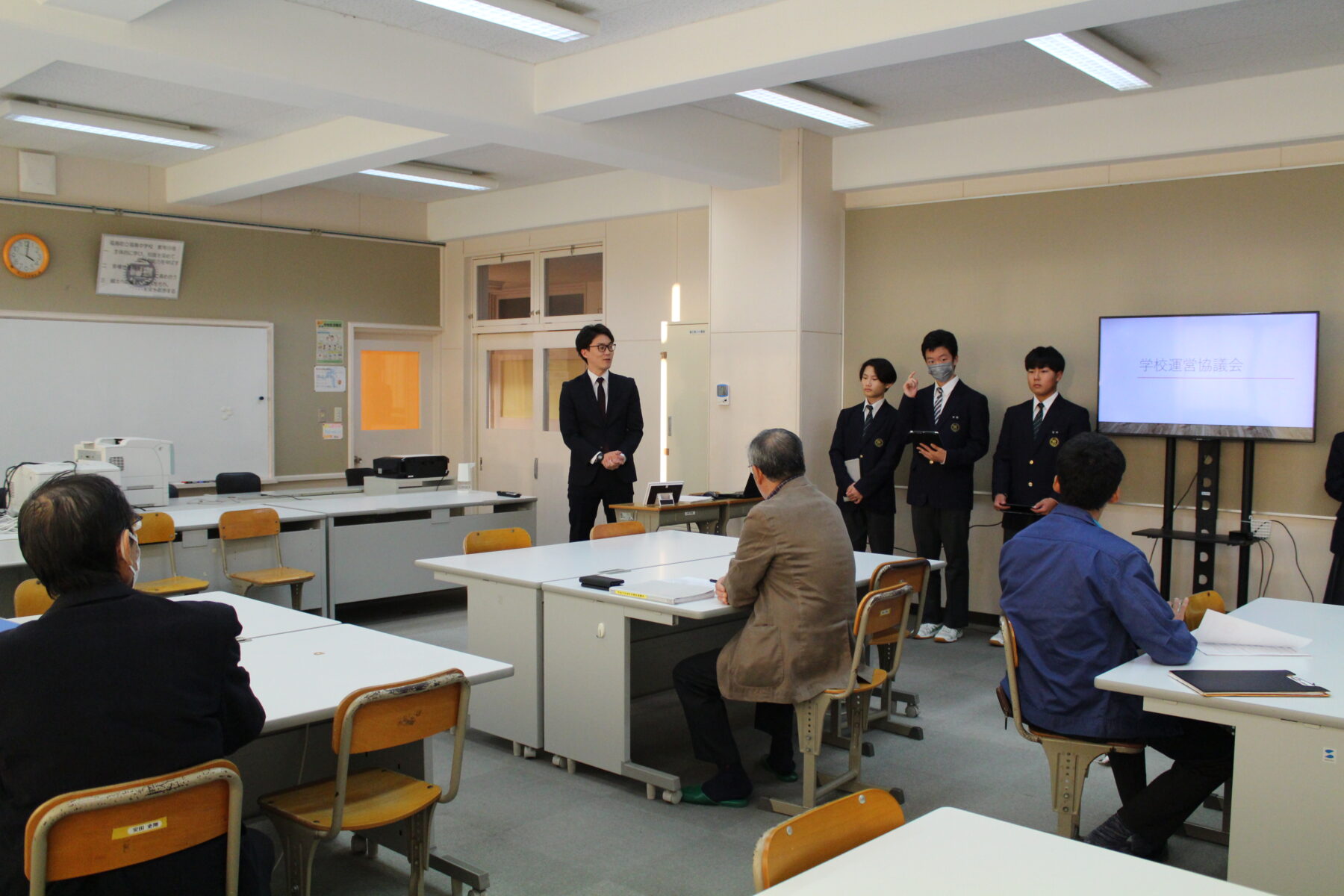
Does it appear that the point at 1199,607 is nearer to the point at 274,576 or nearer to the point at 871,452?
the point at 871,452

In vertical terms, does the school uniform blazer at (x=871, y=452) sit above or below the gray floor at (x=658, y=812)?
above

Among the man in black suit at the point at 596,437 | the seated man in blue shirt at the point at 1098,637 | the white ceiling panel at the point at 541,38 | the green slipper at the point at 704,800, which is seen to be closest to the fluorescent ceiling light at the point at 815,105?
the white ceiling panel at the point at 541,38

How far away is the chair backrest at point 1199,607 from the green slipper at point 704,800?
161cm

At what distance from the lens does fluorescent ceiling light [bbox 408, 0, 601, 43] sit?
441 cm

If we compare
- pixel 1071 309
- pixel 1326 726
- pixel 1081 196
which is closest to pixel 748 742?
pixel 1326 726

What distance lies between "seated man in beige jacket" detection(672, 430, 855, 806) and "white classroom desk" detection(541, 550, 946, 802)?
17 cm

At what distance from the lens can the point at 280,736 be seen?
299 cm

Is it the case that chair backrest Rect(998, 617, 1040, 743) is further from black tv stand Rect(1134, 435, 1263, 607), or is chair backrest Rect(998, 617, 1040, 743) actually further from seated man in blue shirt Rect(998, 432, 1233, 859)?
black tv stand Rect(1134, 435, 1263, 607)

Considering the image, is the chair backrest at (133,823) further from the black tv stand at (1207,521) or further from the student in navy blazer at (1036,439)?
the black tv stand at (1207,521)

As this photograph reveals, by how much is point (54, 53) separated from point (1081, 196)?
5.44 meters

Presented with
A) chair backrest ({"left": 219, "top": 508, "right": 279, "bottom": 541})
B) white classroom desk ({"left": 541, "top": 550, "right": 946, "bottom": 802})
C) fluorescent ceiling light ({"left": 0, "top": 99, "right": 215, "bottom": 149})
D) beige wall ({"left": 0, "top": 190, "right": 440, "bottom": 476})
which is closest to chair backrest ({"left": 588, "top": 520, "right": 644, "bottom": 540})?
white classroom desk ({"left": 541, "top": 550, "right": 946, "bottom": 802})

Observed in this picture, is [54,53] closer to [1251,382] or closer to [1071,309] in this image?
[1071,309]

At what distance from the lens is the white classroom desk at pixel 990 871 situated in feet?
5.17

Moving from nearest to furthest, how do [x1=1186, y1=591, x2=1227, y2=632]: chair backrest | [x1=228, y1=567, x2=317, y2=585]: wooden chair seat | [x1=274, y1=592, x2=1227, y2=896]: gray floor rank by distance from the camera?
[x1=274, y1=592, x2=1227, y2=896]: gray floor → [x1=1186, y1=591, x2=1227, y2=632]: chair backrest → [x1=228, y1=567, x2=317, y2=585]: wooden chair seat
